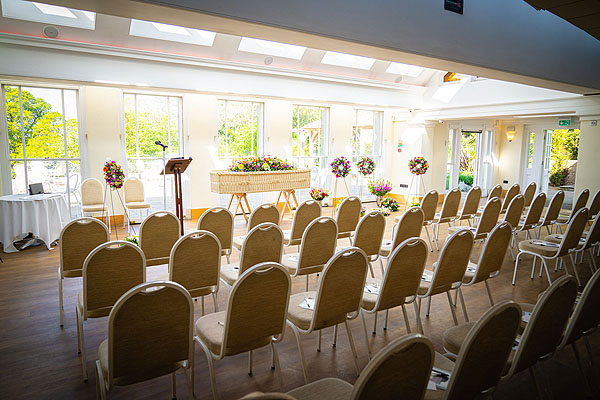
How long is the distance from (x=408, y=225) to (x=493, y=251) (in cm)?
118

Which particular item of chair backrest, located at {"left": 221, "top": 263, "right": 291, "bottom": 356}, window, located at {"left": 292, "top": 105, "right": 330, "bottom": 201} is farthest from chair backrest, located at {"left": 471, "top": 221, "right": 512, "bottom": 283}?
window, located at {"left": 292, "top": 105, "right": 330, "bottom": 201}

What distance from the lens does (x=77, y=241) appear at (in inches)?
141

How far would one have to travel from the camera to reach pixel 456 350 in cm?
249

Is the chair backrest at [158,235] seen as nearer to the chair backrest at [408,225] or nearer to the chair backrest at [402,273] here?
the chair backrest at [402,273]

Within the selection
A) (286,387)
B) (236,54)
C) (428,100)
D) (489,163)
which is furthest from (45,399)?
(489,163)

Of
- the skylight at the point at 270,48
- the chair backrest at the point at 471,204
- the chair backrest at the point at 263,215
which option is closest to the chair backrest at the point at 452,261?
the chair backrest at the point at 263,215

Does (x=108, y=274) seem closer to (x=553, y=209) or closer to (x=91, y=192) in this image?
(x=91, y=192)

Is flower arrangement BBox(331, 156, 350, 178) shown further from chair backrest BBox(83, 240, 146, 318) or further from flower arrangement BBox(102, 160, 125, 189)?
chair backrest BBox(83, 240, 146, 318)

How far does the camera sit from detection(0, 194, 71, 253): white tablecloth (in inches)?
252

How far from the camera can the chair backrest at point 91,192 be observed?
25.6ft

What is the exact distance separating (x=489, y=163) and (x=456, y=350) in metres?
13.3

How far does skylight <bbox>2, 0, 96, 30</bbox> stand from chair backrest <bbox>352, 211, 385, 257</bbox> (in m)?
5.39

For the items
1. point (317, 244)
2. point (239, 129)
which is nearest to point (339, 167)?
point (239, 129)

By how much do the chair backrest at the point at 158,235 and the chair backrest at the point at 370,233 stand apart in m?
1.89
